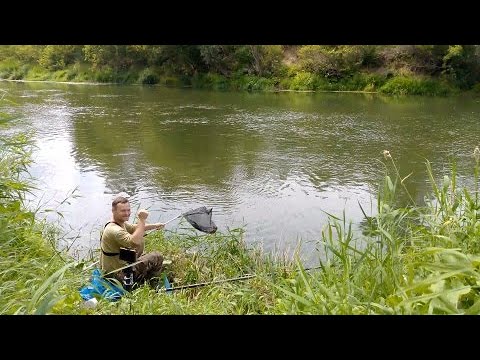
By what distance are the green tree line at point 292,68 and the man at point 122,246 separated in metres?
22.5

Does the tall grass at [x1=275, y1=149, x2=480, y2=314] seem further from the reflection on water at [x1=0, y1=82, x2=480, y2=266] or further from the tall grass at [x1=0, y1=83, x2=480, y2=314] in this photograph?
the reflection on water at [x1=0, y1=82, x2=480, y2=266]

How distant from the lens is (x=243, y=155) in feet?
37.9

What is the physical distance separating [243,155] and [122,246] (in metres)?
7.69

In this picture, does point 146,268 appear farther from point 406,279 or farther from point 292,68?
point 292,68

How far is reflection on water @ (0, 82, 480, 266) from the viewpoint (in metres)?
7.39

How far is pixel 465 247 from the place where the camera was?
2.34 meters

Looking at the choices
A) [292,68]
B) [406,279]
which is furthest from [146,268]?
[292,68]

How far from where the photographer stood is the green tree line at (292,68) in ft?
82.7

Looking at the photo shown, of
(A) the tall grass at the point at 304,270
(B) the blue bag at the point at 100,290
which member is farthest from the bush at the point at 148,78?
(B) the blue bag at the point at 100,290
